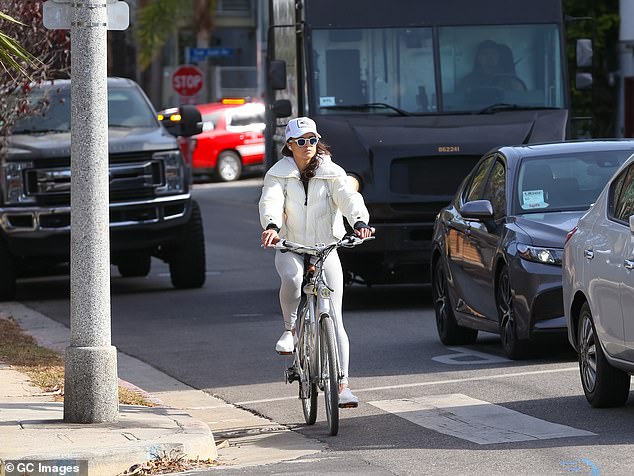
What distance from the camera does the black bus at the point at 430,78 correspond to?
665 inches

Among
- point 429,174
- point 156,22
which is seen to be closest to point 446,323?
point 429,174

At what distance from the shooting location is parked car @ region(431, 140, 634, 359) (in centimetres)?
1223

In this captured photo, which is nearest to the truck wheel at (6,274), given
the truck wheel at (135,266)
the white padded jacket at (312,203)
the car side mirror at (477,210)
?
the truck wheel at (135,266)

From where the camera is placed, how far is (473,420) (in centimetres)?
995

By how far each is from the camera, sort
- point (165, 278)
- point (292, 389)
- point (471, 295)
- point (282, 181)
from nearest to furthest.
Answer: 1. point (282, 181)
2. point (292, 389)
3. point (471, 295)
4. point (165, 278)

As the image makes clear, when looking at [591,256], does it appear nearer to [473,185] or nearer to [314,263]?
[314,263]

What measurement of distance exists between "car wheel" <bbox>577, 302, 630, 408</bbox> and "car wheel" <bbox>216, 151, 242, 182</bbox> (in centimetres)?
3481

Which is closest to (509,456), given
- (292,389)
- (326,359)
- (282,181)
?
(326,359)

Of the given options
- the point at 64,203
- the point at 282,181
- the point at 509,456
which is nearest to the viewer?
the point at 509,456

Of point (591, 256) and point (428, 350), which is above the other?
point (591, 256)

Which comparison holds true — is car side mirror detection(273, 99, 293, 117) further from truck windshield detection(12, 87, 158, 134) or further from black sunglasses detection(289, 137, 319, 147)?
black sunglasses detection(289, 137, 319, 147)

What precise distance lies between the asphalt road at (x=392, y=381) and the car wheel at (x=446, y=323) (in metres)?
0.10

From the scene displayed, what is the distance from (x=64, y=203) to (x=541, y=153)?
261 inches

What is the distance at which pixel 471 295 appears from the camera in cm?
1352
